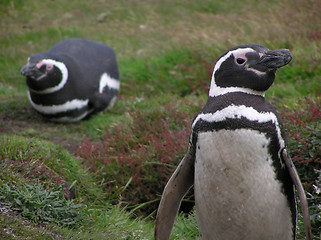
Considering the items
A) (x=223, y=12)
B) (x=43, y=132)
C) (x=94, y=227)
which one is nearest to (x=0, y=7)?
(x=223, y=12)

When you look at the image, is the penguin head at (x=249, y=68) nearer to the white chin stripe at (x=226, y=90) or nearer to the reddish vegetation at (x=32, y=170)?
the white chin stripe at (x=226, y=90)

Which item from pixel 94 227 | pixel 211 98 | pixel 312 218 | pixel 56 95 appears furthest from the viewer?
pixel 56 95

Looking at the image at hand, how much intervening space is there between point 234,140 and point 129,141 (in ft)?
7.93

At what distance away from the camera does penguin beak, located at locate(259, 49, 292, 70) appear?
229 centimetres

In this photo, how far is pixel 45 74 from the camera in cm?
542

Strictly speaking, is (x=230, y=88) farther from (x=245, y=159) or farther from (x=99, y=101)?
(x=99, y=101)

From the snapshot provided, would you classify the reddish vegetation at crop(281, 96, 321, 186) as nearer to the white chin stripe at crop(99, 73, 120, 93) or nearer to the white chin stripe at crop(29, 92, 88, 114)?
the white chin stripe at crop(29, 92, 88, 114)

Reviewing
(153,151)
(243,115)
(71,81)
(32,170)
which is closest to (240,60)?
(243,115)

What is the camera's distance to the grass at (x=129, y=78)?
132 inches

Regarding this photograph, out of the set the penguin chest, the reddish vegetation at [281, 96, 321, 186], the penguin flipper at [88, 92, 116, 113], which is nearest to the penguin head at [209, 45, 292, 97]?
the penguin chest

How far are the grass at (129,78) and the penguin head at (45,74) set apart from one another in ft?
1.63

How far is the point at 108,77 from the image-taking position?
6.25 m

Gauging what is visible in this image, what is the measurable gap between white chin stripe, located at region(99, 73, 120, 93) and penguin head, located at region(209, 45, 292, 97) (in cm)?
379

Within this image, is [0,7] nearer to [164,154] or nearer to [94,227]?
[164,154]
